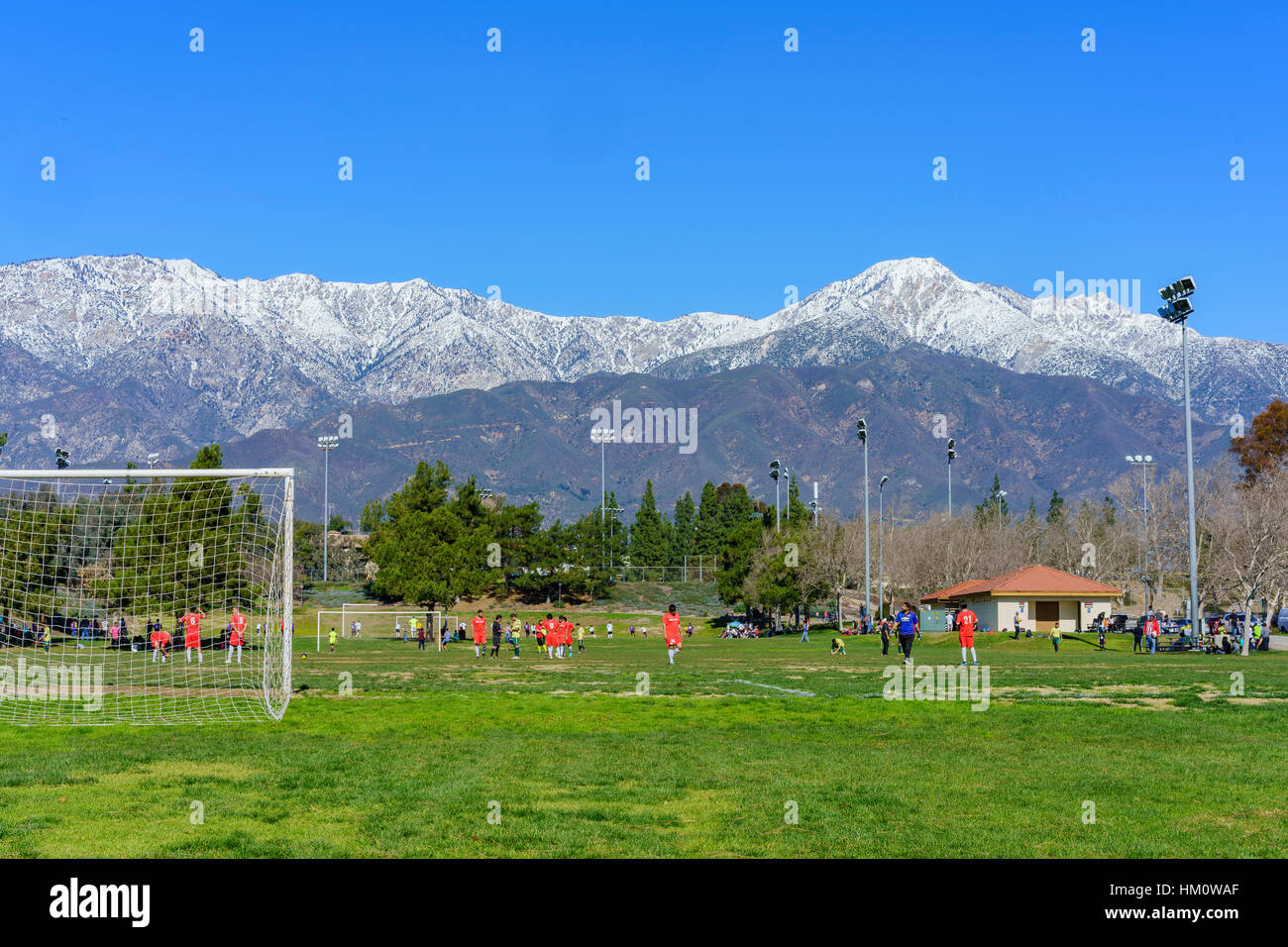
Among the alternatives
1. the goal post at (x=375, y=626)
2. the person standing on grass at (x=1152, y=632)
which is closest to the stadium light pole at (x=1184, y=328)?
the person standing on grass at (x=1152, y=632)

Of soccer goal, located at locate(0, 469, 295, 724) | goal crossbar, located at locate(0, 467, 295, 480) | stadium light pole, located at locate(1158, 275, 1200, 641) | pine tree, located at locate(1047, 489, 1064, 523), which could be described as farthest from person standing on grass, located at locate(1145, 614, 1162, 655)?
pine tree, located at locate(1047, 489, 1064, 523)

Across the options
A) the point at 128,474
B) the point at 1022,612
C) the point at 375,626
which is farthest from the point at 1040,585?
the point at 128,474

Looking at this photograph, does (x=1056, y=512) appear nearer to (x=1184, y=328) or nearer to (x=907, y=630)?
(x=1184, y=328)

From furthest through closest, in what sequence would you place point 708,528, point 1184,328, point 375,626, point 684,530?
point 684,530, point 708,528, point 375,626, point 1184,328

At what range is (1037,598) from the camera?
77.9 metres

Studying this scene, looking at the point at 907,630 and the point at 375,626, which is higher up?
the point at 907,630

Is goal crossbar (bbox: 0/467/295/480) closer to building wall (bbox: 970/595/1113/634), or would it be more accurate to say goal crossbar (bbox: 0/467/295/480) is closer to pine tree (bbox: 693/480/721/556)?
building wall (bbox: 970/595/1113/634)

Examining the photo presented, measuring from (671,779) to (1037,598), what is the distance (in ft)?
233

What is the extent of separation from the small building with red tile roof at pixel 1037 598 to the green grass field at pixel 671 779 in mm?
55857

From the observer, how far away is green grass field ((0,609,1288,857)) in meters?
9.17

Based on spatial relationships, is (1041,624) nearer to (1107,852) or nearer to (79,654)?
(79,654)

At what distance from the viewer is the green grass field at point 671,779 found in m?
9.17

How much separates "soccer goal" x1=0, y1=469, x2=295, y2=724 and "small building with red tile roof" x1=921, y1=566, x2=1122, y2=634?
51683mm
